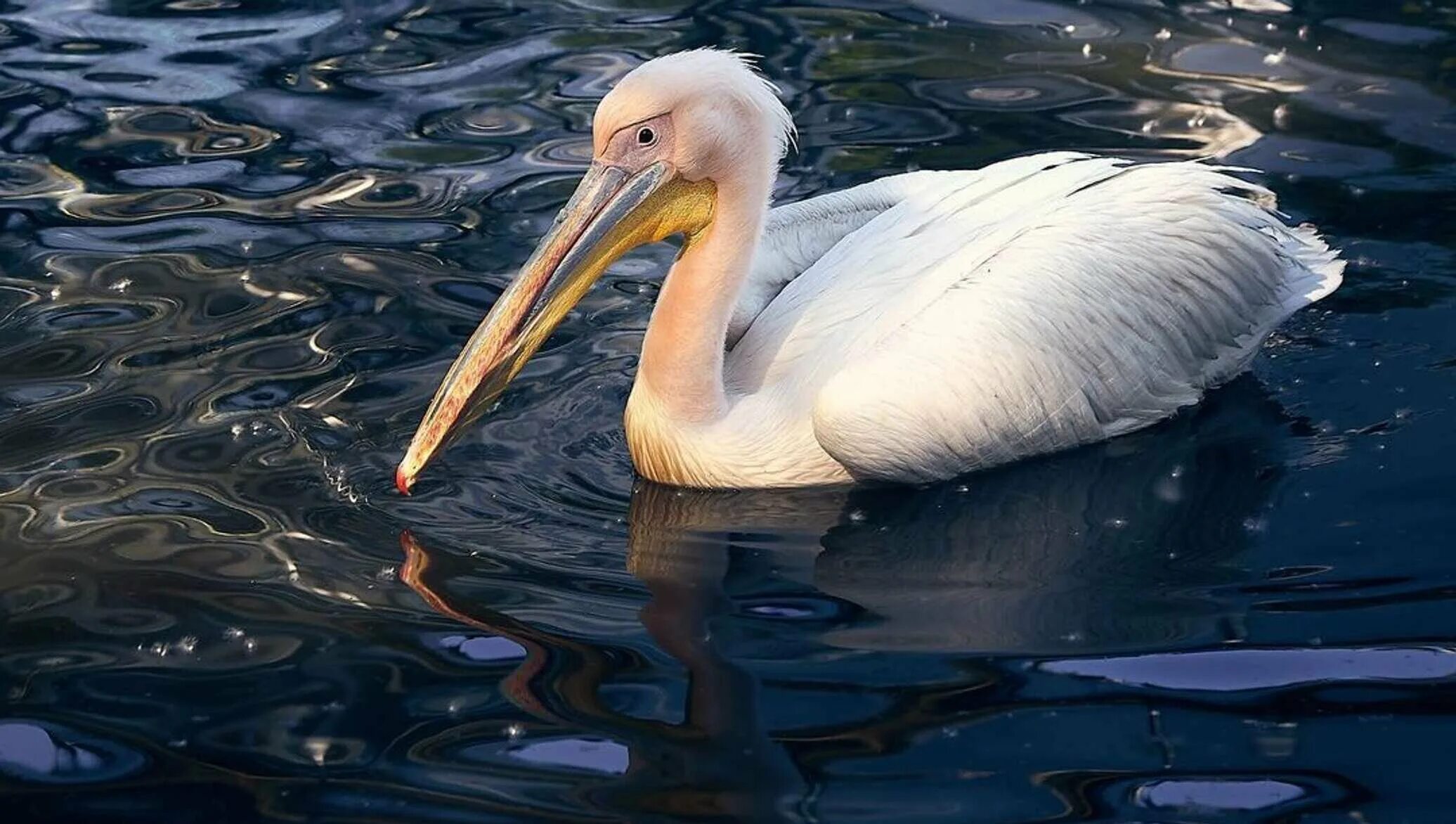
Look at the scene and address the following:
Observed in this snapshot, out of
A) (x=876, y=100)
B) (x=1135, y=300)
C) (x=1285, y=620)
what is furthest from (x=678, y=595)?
(x=876, y=100)

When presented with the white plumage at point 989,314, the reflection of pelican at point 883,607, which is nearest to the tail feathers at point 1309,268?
the white plumage at point 989,314

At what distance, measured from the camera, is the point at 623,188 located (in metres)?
4.13

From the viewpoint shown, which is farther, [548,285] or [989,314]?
[989,314]

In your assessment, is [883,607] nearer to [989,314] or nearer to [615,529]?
[615,529]

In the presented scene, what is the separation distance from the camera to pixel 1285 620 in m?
3.57

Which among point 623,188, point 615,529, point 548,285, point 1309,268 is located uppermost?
point 623,188

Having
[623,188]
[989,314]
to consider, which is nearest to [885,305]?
[989,314]

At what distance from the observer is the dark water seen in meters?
3.21

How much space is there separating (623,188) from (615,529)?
0.74 meters

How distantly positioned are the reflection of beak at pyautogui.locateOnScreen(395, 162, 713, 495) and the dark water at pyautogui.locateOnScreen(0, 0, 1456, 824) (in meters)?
0.21

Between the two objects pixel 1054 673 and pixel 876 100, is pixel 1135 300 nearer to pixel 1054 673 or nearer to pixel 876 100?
pixel 1054 673

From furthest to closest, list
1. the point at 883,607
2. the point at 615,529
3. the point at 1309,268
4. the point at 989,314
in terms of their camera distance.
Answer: the point at 1309,268
the point at 989,314
the point at 615,529
the point at 883,607

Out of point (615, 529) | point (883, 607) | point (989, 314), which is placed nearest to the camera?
point (883, 607)

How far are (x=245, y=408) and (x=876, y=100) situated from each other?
278 cm
